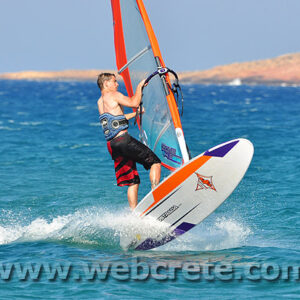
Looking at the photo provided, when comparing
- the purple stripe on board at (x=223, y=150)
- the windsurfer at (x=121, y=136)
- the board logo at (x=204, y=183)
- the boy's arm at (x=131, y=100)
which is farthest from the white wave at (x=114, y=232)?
the boy's arm at (x=131, y=100)

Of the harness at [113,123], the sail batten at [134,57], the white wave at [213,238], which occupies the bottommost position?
the white wave at [213,238]

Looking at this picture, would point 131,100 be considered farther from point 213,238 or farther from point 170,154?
point 213,238

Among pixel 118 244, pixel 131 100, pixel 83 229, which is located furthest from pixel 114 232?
pixel 131 100

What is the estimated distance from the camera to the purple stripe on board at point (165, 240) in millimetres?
7746

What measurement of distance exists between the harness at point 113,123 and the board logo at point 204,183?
1.18 metres

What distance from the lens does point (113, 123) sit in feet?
24.5

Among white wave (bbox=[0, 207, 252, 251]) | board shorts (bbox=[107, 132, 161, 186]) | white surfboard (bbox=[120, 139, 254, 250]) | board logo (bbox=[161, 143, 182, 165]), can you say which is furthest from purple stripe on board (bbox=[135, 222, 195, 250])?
board logo (bbox=[161, 143, 182, 165])

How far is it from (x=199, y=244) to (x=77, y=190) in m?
5.24

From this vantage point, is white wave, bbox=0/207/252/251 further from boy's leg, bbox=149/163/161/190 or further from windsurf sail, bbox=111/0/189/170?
windsurf sail, bbox=111/0/189/170

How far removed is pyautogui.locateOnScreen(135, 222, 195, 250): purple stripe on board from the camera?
7.75 meters

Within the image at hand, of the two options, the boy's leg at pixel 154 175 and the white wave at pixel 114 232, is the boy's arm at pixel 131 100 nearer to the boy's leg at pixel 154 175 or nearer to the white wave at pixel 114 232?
the boy's leg at pixel 154 175

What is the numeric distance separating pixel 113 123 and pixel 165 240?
176 cm

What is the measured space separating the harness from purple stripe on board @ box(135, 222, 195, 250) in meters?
1.51

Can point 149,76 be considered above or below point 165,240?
above
